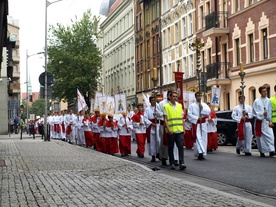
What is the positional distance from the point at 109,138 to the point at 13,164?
767 centimetres

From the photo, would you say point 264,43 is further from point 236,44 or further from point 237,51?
point 236,44

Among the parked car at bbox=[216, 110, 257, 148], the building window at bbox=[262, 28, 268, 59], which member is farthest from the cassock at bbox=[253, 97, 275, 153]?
the building window at bbox=[262, 28, 268, 59]

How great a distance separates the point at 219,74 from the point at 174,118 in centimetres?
3141

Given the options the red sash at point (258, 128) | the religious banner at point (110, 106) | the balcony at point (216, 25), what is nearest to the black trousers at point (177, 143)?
the red sash at point (258, 128)

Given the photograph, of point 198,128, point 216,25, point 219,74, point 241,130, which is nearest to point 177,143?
point 198,128

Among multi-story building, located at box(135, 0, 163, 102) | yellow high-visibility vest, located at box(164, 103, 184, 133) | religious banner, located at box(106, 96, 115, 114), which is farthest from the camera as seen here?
multi-story building, located at box(135, 0, 163, 102)

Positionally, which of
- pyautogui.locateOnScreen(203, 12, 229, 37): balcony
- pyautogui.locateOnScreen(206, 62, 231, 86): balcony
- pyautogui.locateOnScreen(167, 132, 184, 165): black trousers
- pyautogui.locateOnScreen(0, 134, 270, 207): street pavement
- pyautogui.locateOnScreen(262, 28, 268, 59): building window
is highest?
pyautogui.locateOnScreen(203, 12, 229, 37): balcony

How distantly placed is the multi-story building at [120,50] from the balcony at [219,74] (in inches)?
1039

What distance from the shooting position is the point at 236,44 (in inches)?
1813

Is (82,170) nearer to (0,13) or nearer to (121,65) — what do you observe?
(0,13)

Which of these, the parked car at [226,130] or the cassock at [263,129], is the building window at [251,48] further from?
the cassock at [263,129]

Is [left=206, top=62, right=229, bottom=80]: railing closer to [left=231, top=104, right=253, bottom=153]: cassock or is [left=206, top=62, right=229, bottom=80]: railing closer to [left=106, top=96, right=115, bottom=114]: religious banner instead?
[left=106, top=96, right=115, bottom=114]: religious banner

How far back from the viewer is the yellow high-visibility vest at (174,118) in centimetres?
1673

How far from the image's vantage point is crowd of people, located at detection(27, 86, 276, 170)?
16.8 metres
